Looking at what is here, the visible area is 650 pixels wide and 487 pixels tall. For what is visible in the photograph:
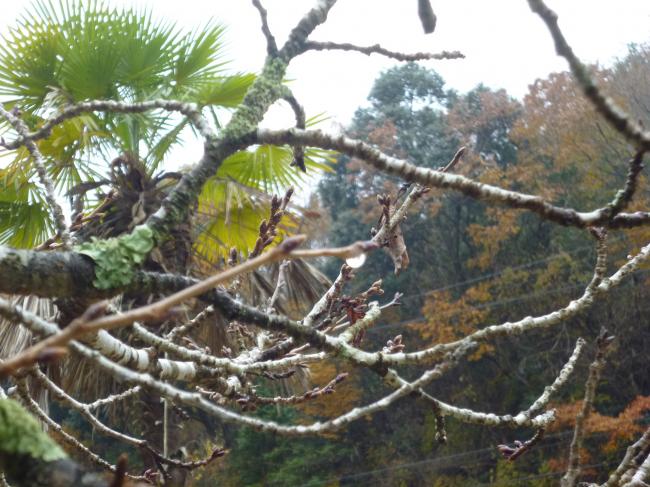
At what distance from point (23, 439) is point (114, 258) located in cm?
49

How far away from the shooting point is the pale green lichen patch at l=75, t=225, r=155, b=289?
95 cm

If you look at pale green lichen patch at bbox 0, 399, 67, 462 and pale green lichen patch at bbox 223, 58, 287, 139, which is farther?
pale green lichen patch at bbox 223, 58, 287, 139

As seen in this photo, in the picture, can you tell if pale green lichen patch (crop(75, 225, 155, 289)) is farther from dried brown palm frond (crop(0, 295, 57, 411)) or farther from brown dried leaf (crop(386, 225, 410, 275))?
dried brown palm frond (crop(0, 295, 57, 411))

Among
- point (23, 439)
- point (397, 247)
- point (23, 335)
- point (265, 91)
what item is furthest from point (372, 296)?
point (23, 439)

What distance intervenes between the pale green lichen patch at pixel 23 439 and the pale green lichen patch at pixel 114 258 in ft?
1.43

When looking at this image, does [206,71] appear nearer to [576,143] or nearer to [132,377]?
[132,377]

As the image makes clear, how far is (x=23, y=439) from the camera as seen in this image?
1.63 feet

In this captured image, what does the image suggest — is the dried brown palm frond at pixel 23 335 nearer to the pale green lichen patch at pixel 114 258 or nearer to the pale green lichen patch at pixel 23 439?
the pale green lichen patch at pixel 114 258

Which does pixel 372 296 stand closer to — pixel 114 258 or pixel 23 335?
pixel 23 335

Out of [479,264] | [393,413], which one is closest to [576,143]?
[479,264]

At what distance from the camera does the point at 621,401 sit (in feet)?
37.4

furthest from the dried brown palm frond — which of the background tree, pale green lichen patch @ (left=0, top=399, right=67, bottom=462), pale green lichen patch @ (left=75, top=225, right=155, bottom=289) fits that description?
pale green lichen patch @ (left=0, top=399, right=67, bottom=462)

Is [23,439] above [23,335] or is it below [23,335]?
above

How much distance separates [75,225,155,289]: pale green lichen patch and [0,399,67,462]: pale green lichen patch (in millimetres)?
437
